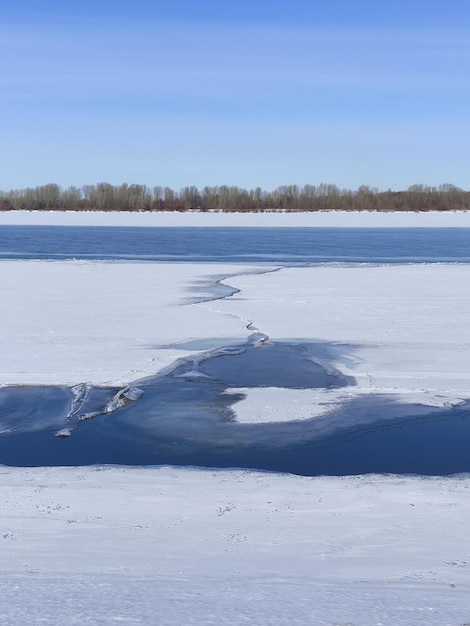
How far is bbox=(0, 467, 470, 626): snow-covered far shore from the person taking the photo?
2922mm

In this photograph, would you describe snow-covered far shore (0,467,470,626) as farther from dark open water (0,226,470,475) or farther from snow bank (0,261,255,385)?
snow bank (0,261,255,385)

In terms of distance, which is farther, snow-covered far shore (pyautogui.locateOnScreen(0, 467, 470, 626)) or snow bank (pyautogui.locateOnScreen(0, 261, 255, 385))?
snow bank (pyautogui.locateOnScreen(0, 261, 255, 385))

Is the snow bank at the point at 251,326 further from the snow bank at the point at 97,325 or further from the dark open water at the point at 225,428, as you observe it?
the dark open water at the point at 225,428

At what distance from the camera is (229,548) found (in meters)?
3.77

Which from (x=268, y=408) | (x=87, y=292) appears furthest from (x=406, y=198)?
(x=268, y=408)

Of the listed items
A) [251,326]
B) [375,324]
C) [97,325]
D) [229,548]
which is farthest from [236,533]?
[375,324]

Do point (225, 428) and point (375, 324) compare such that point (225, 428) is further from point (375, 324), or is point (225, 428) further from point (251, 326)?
point (375, 324)

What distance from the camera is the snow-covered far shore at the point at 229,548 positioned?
9.59 feet

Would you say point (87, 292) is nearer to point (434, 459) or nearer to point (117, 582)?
point (434, 459)

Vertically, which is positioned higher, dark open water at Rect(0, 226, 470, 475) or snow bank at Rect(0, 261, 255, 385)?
snow bank at Rect(0, 261, 255, 385)

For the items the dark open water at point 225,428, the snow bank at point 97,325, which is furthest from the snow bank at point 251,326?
the dark open water at point 225,428

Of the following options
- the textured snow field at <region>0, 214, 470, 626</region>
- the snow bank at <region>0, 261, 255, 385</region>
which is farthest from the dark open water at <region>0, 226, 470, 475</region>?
the snow bank at <region>0, 261, 255, 385</region>

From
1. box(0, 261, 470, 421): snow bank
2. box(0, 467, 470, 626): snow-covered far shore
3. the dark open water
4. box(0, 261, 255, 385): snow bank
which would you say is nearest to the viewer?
box(0, 467, 470, 626): snow-covered far shore

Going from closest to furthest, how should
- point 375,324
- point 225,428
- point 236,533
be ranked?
1. point 236,533
2. point 225,428
3. point 375,324
